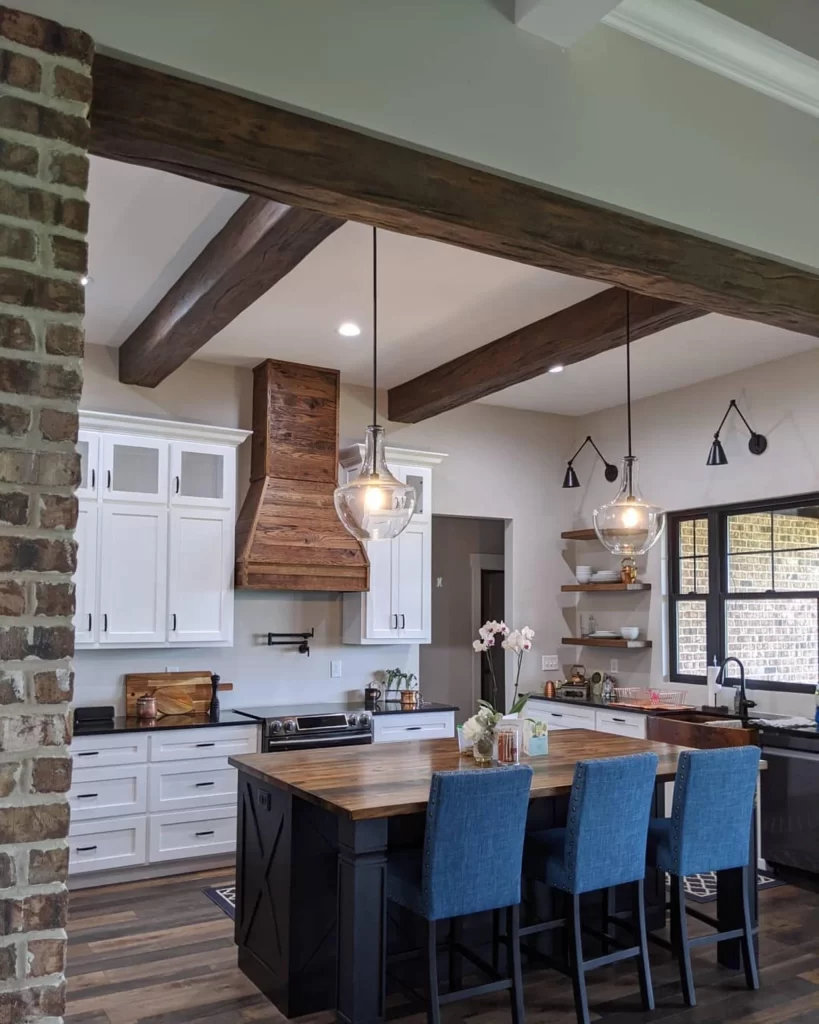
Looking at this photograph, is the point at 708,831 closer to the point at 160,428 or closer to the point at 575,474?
the point at 160,428

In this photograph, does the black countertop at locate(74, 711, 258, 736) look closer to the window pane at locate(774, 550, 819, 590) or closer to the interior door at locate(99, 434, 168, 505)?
the interior door at locate(99, 434, 168, 505)

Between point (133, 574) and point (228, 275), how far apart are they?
2250 mm

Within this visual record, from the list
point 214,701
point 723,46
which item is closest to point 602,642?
point 214,701

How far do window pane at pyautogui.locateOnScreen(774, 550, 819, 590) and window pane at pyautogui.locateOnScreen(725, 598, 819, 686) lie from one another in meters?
0.09

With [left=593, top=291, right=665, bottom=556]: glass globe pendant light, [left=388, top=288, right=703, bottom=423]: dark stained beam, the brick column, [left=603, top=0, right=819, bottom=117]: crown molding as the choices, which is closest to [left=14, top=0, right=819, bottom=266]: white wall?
[left=603, top=0, right=819, bottom=117]: crown molding

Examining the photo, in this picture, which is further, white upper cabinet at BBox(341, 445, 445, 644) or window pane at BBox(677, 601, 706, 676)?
window pane at BBox(677, 601, 706, 676)

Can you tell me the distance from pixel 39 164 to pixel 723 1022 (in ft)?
11.8

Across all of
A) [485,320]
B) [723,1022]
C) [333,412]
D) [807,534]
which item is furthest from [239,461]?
[723,1022]

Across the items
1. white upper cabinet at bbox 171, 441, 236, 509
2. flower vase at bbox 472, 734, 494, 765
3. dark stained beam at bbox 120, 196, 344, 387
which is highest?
dark stained beam at bbox 120, 196, 344, 387

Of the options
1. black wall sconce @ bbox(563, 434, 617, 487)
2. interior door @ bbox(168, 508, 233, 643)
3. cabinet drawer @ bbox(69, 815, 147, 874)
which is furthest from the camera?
black wall sconce @ bbox(563, 434, 617, 487)

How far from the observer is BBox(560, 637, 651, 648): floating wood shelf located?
6645 mm

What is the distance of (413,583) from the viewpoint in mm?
6391

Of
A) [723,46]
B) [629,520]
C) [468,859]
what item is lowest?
[468,859]

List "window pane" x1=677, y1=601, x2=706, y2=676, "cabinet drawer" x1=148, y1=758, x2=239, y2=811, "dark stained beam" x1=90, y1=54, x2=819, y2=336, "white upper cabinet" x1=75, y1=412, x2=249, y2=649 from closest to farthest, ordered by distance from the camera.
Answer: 1. "dark stained beam" x1=90, y1=54, x2=819, y2=336
2. "cabinet drawer" x1=148, y1=758, x2=239, y2=811
3. "white upper cabinet" x1=75, y1=412, x2=249, y2=649
4. "window pane" x1=677, y1=601, x2=706, y2=676
